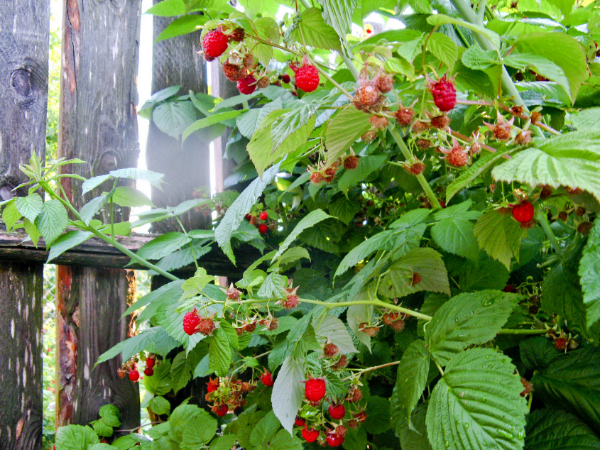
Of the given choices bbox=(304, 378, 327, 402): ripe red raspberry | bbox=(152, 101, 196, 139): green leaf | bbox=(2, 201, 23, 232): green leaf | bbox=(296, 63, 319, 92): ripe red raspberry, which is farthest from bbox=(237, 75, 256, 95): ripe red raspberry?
bbox=(152, 101, 196, 139): green leaf

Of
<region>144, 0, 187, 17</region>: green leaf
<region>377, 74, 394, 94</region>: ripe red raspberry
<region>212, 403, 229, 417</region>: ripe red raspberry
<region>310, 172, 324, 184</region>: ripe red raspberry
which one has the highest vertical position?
<region>144, 0, 187, 17</region>: green leaf

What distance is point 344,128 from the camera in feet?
1.89

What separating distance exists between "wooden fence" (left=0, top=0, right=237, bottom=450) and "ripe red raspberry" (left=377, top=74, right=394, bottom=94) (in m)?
1.03

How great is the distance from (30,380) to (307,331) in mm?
1324

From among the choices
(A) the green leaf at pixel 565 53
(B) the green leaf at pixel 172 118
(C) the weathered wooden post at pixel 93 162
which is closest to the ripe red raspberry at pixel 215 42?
(A) the green leaf at pixel 565 53

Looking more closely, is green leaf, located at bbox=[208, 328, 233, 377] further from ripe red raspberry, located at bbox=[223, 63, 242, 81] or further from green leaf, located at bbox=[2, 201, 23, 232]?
→ green leaf, located at bbox=[2, 201, 23, 232]

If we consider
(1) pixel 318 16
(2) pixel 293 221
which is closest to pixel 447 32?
(1) pixel 318 16

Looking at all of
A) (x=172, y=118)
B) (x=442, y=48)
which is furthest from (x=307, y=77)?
(x=172, y=118)

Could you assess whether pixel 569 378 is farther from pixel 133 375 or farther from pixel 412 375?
pixel 133 375

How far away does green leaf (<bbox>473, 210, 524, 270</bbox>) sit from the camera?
583mm

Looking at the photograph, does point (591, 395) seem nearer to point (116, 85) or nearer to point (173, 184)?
point (173, 184)

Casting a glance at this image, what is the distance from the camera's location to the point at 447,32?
0.80m

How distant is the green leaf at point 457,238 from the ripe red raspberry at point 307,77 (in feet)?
1.04

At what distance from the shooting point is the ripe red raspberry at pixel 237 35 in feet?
1.93
